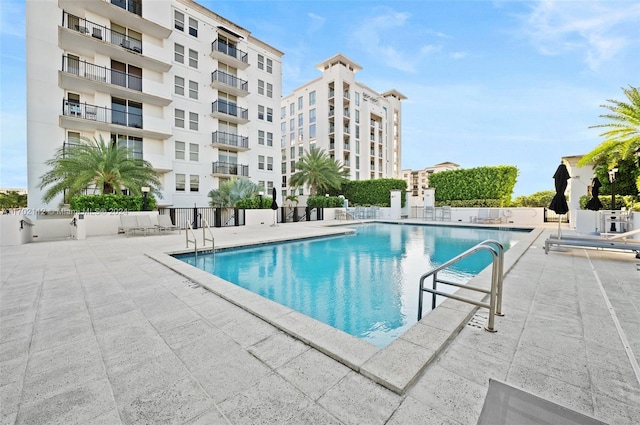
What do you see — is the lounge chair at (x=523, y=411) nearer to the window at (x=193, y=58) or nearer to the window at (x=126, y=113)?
the window at (x=126, y=113)

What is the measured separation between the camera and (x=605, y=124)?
1240 cm

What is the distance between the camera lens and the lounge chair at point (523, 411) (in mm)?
1591

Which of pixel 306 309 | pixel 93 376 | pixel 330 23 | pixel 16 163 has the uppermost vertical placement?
pixel 330 23

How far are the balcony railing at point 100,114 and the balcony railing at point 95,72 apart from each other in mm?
1677

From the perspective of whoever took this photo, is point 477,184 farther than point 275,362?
Yes

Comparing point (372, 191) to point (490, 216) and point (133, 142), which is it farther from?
point (133, 142)

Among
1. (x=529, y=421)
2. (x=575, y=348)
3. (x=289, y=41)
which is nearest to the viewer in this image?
(x=529, y=421)

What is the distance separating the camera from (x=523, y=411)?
65.7 inches

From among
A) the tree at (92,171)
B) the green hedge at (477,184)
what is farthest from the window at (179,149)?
the green hedge at (477,184)

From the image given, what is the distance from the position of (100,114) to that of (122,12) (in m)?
6.46

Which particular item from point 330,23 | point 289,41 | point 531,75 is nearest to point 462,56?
point 531,75

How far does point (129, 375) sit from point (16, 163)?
67.8 ft

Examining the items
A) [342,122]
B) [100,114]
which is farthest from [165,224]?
[342,122]

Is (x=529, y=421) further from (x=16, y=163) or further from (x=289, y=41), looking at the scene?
(x=289, y=41)
